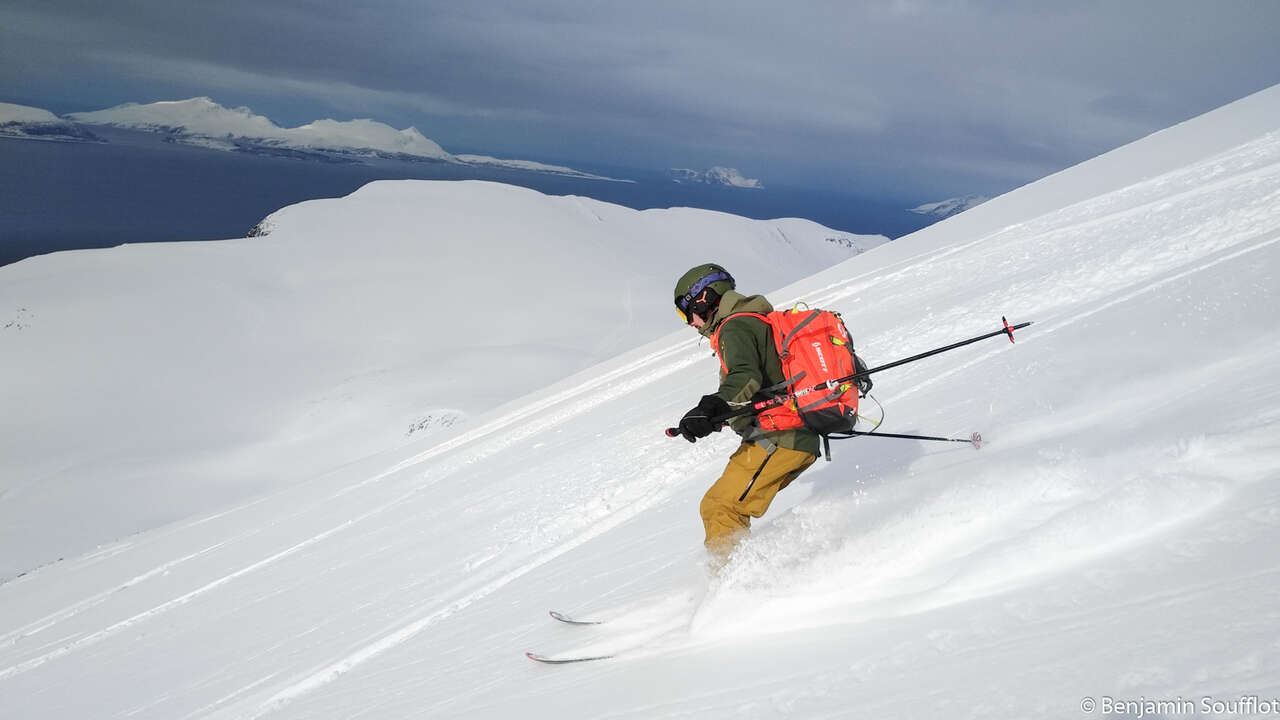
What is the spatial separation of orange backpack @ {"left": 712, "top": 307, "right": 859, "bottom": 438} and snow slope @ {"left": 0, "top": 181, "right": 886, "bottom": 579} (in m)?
32.3

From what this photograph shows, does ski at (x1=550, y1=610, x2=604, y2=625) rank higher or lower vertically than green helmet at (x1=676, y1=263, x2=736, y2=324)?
lower

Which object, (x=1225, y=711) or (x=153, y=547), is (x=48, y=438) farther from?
(x=1225, y=711)

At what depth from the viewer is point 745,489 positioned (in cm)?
441

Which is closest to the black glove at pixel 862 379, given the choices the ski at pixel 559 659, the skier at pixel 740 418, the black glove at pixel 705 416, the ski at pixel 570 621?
the skier at pixel 740 418

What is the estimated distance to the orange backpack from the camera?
4.17m

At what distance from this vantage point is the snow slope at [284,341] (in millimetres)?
34844

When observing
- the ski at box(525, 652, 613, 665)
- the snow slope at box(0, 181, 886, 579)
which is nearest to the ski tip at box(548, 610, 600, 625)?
the ski at box(525, 652, 613, 665)

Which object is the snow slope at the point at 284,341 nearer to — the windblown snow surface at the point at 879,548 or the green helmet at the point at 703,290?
the windblown snow surface at the point at 879,548

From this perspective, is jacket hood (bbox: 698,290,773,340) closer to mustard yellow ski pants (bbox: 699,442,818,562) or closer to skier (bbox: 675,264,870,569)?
skier (bbox: 675,264,870,569)

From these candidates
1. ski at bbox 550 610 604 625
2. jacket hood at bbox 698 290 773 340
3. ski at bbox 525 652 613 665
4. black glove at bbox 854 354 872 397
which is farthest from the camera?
ski at bbox 550 610 604 625

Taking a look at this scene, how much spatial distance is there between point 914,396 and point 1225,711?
20.1ft

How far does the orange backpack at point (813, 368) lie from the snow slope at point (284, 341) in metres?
32.3

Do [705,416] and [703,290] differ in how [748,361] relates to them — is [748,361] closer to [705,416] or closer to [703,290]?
[705,416]

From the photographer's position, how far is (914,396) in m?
7.81
